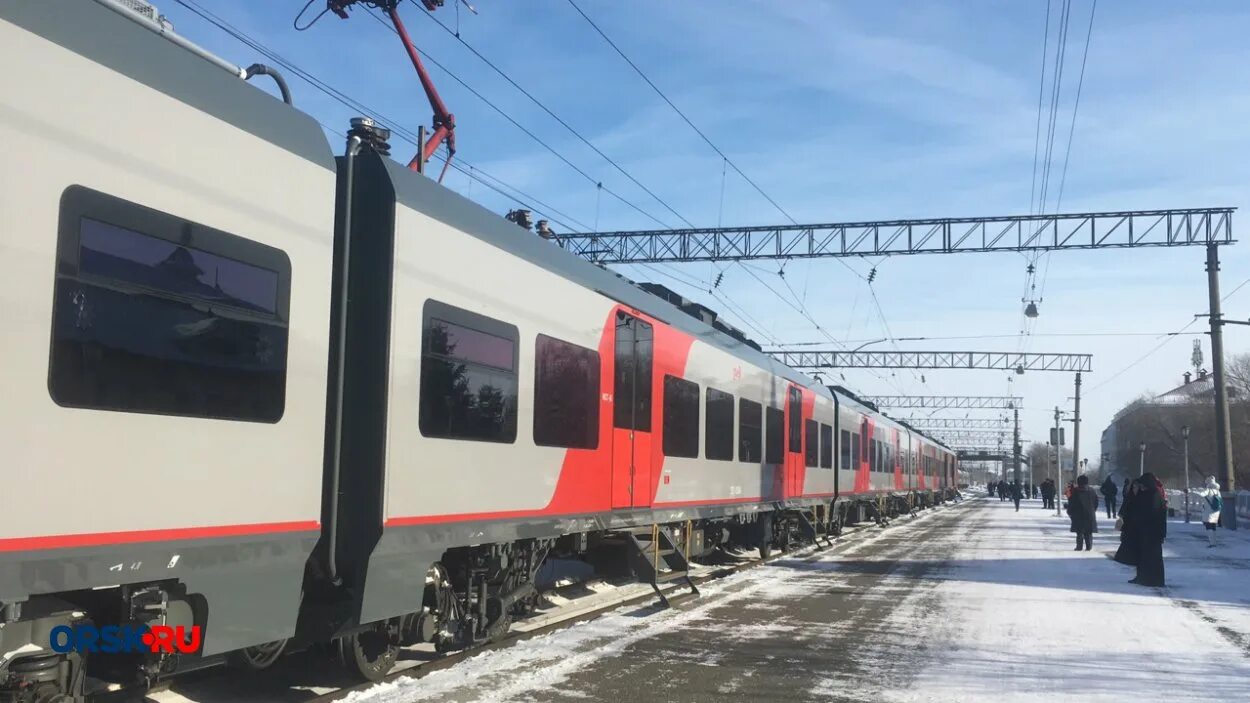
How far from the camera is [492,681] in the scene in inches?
266

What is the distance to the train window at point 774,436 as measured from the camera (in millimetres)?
15320

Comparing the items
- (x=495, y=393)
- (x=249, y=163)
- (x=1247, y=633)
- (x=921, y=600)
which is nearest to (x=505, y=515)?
(x=495, y=393)

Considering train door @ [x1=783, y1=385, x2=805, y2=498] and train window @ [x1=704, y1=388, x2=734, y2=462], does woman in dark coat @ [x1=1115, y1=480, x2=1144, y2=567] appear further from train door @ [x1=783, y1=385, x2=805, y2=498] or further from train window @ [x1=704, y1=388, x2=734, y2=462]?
train window @ [x1=704, y1=388, x2=734, y2=462]

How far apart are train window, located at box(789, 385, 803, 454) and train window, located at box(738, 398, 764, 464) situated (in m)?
2.30

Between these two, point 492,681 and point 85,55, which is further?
point 492,681

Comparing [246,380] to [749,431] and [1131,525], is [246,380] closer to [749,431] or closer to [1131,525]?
[749,431]

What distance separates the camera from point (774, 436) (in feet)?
51.8

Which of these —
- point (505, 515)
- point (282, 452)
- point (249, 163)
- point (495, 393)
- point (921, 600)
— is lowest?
point (921, 600)

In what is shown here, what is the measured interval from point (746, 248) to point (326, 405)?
804 inches

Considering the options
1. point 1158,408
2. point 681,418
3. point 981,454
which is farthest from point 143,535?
point 981,454

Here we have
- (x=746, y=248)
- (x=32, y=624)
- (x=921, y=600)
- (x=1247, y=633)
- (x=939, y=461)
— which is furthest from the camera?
(x=939, y=461)

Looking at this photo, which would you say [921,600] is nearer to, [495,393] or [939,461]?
[495,393]

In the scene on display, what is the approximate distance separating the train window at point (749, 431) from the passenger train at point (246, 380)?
16.8 ft

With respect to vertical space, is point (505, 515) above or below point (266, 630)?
above
